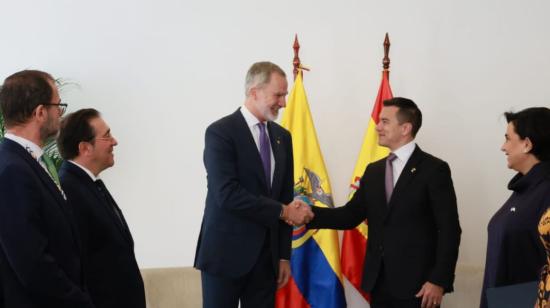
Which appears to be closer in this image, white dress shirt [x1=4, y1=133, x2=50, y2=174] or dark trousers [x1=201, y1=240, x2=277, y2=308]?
white dress shirt [x1=4, y1=133, x2=50, y2=174]

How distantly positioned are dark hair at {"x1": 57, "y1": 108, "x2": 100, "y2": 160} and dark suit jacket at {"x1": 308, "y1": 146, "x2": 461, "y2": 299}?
153cm

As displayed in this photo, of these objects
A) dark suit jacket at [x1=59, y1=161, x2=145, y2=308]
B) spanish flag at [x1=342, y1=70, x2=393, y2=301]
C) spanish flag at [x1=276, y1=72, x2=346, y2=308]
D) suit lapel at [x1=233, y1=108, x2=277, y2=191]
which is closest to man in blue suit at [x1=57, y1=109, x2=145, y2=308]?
dark suit jacket at [x1=59, y1=161, x2=145, y2=308]

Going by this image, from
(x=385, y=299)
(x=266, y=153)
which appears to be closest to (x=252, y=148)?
(x=266, y=153)

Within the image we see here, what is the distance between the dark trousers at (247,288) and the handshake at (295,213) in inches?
6.1

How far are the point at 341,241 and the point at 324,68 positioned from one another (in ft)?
4.04

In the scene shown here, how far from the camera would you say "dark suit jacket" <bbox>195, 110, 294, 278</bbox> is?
3.04 m

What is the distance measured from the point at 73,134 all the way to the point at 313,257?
1.96 metres

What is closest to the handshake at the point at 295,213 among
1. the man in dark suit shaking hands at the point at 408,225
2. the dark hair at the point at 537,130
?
the man in dark suit shaking hands at the point at 408,225

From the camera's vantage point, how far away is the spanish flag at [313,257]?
409cm

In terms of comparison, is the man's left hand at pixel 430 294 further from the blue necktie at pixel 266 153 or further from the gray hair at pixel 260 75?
the gray hair at pixel 260 75

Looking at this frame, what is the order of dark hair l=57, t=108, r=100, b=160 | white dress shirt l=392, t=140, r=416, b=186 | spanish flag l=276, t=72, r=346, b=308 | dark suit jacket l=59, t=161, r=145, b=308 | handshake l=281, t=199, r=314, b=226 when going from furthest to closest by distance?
spanish flag l=276, t=72, r=346, b=308 → white dress shirt l=392, t=140, r=416, b=186 → handshake l=281, t=199, r=314, b=226 → dark hair l=57, t=108, r=100, b=160 → dark suit jacket l=59, t=161, r=145, b=308

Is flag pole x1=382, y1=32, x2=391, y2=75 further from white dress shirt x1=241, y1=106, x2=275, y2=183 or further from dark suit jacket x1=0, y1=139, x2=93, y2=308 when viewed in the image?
dark suit jacket x1=0, y1=139, x2=93, y2=308

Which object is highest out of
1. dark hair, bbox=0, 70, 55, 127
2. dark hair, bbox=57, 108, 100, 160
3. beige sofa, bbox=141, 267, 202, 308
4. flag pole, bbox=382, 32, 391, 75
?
flag pole, bbox=382, 32, 391, 75

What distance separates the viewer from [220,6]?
482 centimetres
